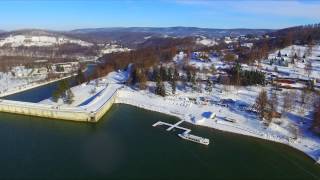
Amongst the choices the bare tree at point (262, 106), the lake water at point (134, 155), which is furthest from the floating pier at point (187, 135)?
the bare tree at point (262, 106)

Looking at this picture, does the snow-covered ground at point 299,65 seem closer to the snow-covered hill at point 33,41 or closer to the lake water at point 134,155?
the lake water at point 134,155

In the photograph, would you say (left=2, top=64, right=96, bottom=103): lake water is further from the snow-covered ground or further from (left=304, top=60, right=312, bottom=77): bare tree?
(left=304, top=60, right=312, bottom=77): bare tree

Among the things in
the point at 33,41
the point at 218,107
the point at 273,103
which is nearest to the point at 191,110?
the point at 218,107

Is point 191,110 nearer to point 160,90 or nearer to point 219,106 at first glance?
point 219,106

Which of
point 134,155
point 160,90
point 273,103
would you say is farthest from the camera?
point 160,90

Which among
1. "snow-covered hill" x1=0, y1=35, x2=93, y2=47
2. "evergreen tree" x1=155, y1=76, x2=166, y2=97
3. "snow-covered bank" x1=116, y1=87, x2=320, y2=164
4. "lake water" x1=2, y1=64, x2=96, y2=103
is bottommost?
"lake water" x1=2, y1=64, x2=96, y2=103

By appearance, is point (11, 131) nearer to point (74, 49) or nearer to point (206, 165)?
point (206, 165)

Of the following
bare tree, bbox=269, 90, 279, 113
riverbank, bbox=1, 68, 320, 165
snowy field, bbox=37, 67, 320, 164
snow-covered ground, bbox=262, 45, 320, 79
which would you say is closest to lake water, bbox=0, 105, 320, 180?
riverbank, bbox=1, 68, 320, 165
